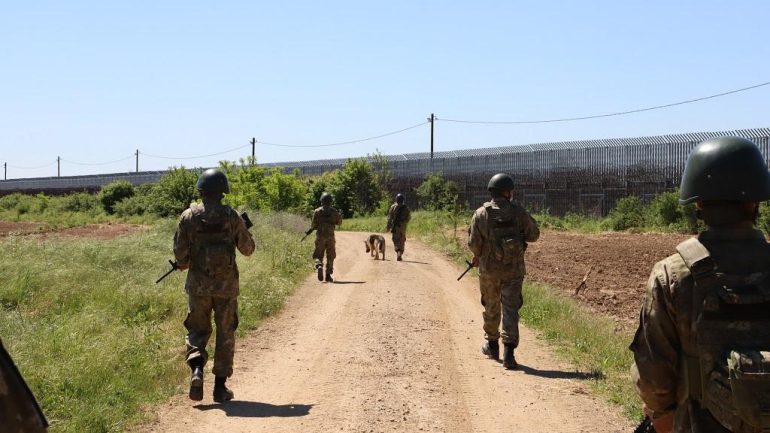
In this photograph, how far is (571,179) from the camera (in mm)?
41031

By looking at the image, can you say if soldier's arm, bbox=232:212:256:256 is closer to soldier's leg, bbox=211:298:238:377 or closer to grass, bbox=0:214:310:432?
soldier's leg, bbox=211:298:238:377

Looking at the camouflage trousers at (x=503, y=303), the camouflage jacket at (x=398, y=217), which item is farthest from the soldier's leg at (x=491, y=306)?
the camouflage jacket at (x=398, y=217)

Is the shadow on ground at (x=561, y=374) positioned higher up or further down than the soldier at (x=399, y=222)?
further down

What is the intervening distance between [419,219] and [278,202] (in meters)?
7.11

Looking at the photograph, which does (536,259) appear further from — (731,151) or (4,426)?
(4,426)

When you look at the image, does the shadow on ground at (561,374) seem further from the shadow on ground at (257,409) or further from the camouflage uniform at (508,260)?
the shadow on ground at (257,409)

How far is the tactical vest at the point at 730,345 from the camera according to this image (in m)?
3.01

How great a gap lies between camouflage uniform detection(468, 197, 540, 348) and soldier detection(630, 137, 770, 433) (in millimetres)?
5787

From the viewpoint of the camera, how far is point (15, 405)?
247cm

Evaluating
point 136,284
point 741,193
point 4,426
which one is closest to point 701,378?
point 741,193

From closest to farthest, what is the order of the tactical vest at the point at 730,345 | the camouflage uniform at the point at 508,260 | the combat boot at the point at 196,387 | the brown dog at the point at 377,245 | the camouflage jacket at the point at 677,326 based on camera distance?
the tactical vest at the point at 730,345 < the camouflage jacket at the point at 677,326 < the combat boot at the point at 196,387 < the camouflage uniform at the point at 508,260 < the brown dog at the point at 377,245

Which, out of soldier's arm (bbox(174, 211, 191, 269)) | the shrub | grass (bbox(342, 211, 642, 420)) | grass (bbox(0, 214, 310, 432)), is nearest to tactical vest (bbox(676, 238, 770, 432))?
grass (bbox(342, 211, 642, 420))

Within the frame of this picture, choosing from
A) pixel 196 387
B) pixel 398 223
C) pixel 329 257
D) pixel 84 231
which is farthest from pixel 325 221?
pixel 84 231

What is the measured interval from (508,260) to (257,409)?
3.55 metres
